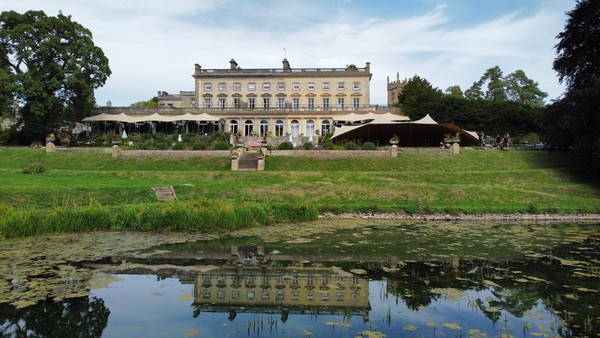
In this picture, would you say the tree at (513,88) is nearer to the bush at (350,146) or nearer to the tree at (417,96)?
the tree at (417,96)

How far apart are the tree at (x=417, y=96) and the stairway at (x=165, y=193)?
36.5 metres

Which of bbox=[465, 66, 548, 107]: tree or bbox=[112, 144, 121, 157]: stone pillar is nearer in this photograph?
bbox=[112, 144, 121, 157]: stone pillar

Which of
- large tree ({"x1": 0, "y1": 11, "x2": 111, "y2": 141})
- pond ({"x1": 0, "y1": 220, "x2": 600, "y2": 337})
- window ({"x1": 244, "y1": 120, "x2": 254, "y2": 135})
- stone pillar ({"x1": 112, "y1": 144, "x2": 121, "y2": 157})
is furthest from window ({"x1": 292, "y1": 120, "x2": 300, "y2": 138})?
pond ({"x1": 0, "y1": 220, "x2": 600, "y2": 337})

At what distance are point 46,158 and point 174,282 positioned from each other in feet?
89.7

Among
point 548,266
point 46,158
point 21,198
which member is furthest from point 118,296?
point 46,158

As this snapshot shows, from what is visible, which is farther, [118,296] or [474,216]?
[474,216]

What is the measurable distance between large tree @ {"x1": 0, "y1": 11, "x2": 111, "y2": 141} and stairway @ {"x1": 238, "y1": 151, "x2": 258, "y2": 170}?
807 inches

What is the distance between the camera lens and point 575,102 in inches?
1120

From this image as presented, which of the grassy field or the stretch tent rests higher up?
the stretch tent

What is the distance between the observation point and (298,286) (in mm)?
9602

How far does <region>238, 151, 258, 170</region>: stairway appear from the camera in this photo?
29.2 meters

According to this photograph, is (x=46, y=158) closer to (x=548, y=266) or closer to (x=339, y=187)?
(x=339, y=187)

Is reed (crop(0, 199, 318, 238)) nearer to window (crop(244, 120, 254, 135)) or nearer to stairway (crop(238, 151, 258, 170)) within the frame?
stairway (crop(238, 151, 258, 170))

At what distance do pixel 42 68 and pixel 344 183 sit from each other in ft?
106
